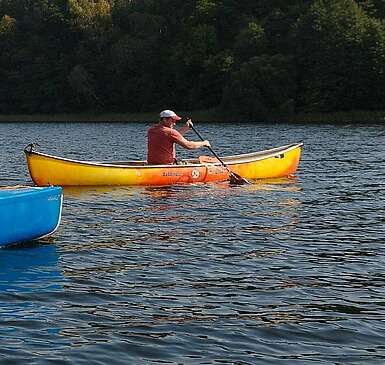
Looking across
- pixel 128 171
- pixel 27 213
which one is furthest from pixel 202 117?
pixel 27 213

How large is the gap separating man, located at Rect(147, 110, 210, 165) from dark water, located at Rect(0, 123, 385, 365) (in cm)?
234

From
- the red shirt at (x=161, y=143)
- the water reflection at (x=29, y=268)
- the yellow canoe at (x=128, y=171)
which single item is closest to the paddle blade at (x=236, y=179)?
the yellow canoe at (x=128, y=171)

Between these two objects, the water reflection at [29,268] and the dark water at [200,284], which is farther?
the water reflection at [29,268]

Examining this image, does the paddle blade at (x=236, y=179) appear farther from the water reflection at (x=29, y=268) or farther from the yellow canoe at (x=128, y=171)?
the water reflection at (x=29, y=268)

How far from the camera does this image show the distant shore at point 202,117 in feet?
236

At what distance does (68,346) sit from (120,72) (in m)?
94.4

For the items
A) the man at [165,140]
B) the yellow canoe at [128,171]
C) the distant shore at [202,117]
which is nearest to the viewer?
the yellow canoe at [128,171]

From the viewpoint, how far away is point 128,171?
1939 centimetres

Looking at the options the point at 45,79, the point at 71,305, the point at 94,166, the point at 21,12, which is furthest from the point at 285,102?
the point at 71,305

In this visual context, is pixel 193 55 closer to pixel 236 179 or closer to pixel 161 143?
pixel 236 179

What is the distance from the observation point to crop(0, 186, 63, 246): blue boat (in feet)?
37.4

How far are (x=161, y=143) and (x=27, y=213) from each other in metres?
8.57

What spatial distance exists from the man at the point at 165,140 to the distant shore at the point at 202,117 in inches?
2000

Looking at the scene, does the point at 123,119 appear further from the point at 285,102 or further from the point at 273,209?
the point at 273,209
